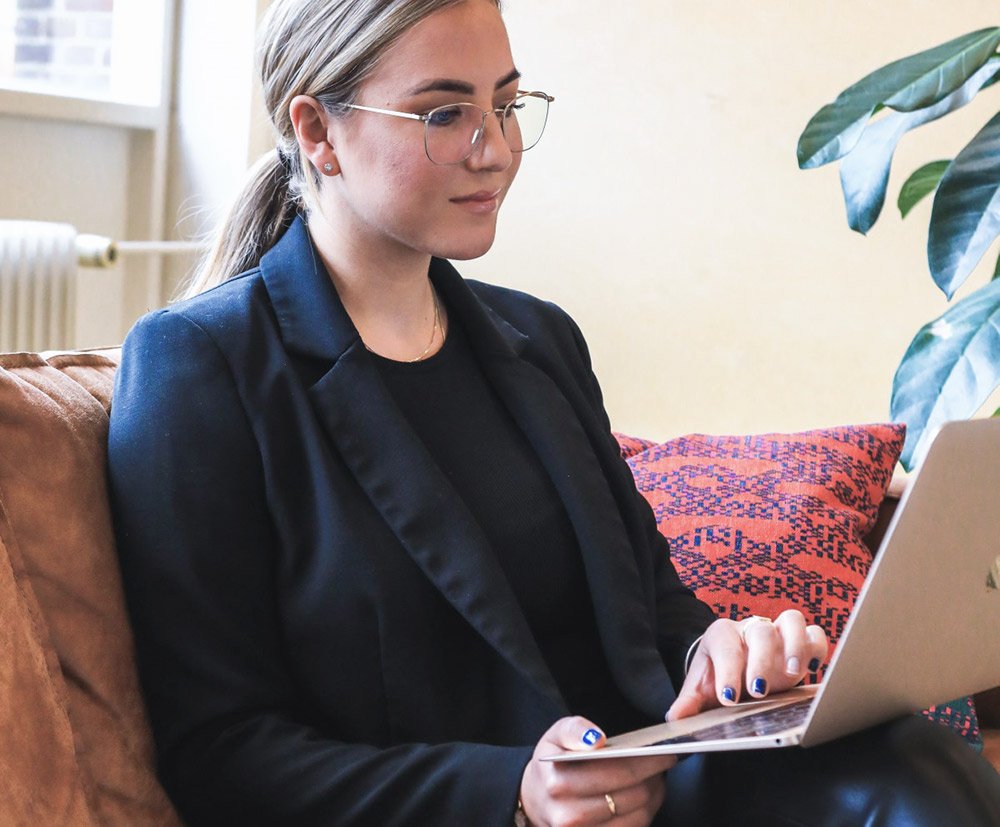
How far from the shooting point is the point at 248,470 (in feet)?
3.62

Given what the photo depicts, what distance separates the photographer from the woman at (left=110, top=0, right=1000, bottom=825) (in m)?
1.06

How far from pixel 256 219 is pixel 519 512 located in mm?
421

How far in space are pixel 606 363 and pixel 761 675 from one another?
176 centimetres

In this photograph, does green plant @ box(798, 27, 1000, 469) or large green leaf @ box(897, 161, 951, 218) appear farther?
large green leaf @ box(897, 161, 951, 218)

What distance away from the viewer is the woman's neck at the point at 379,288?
4.22 feet

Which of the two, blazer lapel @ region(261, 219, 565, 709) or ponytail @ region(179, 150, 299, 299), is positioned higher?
ponytail @ region(179, 150, 299, 299)

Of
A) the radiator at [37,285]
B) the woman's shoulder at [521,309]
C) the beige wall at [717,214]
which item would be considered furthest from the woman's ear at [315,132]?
the beige wall at [717,214]

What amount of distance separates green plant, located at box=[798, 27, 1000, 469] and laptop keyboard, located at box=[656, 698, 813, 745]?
562mm

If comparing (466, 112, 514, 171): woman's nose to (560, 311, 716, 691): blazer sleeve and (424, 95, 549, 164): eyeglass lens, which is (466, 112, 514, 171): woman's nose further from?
(560, 311, 716, 691): blazer sleeve

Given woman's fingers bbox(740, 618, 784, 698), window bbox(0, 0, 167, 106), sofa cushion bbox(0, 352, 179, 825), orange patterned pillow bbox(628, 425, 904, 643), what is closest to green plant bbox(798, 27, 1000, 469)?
orange patterned pillow bbox(628, 425, 904, 643)

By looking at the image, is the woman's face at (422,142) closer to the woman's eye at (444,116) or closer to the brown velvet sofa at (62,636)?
the woman's eye at (444,116)

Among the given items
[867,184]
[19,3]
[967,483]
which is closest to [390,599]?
[967,483]

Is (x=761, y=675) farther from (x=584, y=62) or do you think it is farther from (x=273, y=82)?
(x=584, y=62)

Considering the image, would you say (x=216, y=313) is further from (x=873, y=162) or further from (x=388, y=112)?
(x=873, y=162)
